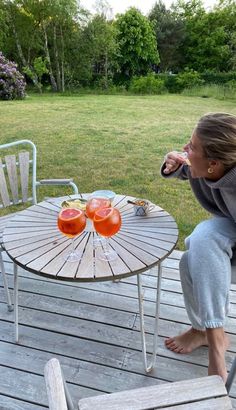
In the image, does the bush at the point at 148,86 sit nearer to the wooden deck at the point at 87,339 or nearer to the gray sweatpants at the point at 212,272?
the wooden deck at the point at 87,339

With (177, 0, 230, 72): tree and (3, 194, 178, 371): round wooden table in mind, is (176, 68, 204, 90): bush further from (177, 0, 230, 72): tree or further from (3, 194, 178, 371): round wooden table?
(3, 194, 178, 371): round wooden table

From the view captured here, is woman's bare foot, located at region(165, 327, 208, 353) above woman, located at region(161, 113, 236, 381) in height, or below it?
below

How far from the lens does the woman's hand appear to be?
1636 millimetres

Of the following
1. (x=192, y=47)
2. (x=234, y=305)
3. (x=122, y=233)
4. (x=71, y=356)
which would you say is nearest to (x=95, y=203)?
(x=122, y=233)

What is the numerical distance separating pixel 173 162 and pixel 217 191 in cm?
29

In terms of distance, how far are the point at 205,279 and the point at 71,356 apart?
745 millimetres

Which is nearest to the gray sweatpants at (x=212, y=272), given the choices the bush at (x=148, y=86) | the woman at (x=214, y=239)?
the woman at (x=214, y=239)

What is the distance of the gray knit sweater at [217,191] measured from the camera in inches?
52.0

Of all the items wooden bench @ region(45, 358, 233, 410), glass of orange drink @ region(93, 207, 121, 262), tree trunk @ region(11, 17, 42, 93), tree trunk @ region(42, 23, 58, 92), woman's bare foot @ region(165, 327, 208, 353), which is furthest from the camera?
tree trunk @ region(42, 23, 58, 92)

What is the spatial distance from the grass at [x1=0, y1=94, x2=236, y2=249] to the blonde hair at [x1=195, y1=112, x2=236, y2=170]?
1.38 metres

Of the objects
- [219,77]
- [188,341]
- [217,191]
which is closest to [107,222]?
[217,191]

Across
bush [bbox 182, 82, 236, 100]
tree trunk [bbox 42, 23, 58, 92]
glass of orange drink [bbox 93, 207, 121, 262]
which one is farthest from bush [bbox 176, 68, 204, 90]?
glass of orange drink [bbox 93, 207, 121, 262]

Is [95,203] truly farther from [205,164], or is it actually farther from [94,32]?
[94,32]

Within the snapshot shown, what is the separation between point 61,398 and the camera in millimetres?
622
